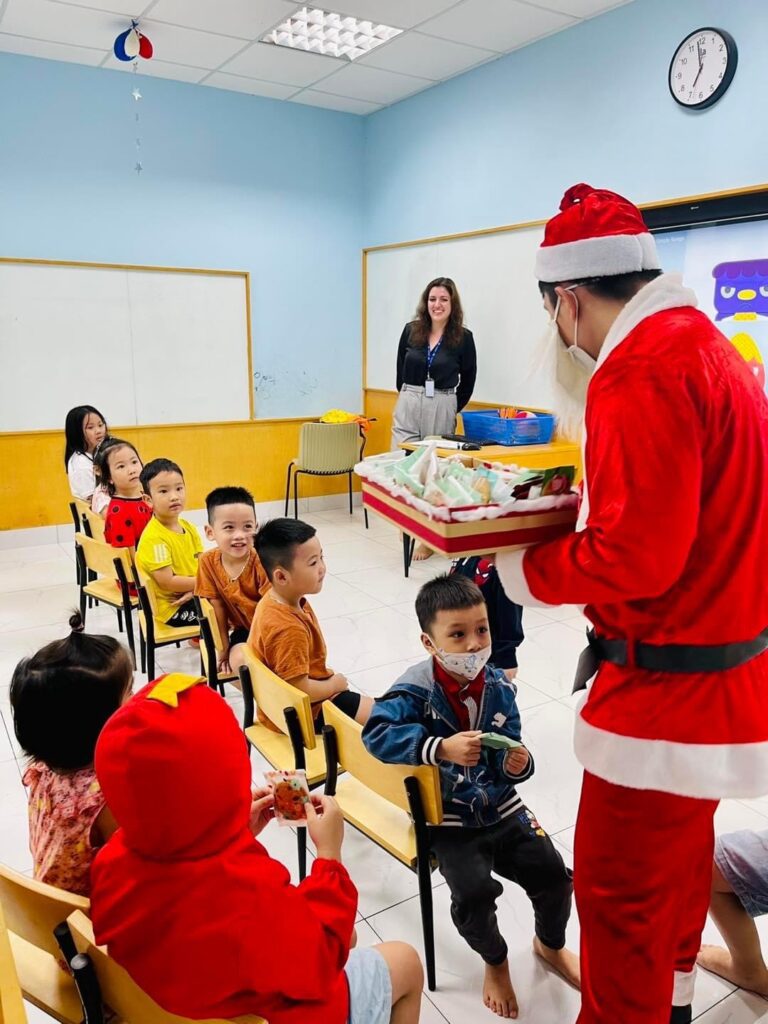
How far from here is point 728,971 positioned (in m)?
1.62

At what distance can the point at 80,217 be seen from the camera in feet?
16.6

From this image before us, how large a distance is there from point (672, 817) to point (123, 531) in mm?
2670

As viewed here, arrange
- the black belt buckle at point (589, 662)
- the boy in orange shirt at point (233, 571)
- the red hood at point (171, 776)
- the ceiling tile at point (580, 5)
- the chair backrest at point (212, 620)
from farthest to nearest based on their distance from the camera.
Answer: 1. the ceiling tile at point (580, 5)
2. the boy in orange shirt at point (233, 571)
3. the chair backrest at point (212, 620)
4. the black belt buckle at point (589, 662)
5. the red hood at point (171, 776)

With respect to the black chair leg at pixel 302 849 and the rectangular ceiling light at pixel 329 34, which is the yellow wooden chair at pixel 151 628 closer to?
the black chair leg at pixel 302 849

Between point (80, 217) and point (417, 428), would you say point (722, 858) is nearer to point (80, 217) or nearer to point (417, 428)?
point (417, 428)

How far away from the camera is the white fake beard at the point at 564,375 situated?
128 centimetres

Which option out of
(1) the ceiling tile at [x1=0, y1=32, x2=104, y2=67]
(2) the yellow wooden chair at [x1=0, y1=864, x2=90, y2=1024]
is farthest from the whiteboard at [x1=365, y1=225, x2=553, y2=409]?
(2) the yellow wooden chair at [x1=0, y1=864, x2=90, y2=1024]

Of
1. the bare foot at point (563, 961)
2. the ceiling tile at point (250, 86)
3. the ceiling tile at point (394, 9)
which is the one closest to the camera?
the bare foot at point (563, 961)

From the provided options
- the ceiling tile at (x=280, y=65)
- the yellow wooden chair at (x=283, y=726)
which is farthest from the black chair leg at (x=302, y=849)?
the ceiling tile at (x=280, y=65)

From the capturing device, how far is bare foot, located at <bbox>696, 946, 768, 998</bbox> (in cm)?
159

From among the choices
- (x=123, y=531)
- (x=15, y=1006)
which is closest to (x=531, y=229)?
(x=123, y=531)

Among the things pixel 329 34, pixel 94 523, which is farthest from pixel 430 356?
pixel 94 523

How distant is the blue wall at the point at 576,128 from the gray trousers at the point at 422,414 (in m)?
1.19

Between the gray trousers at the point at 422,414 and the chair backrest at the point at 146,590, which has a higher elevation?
the gray trousers at the point at 422,414
